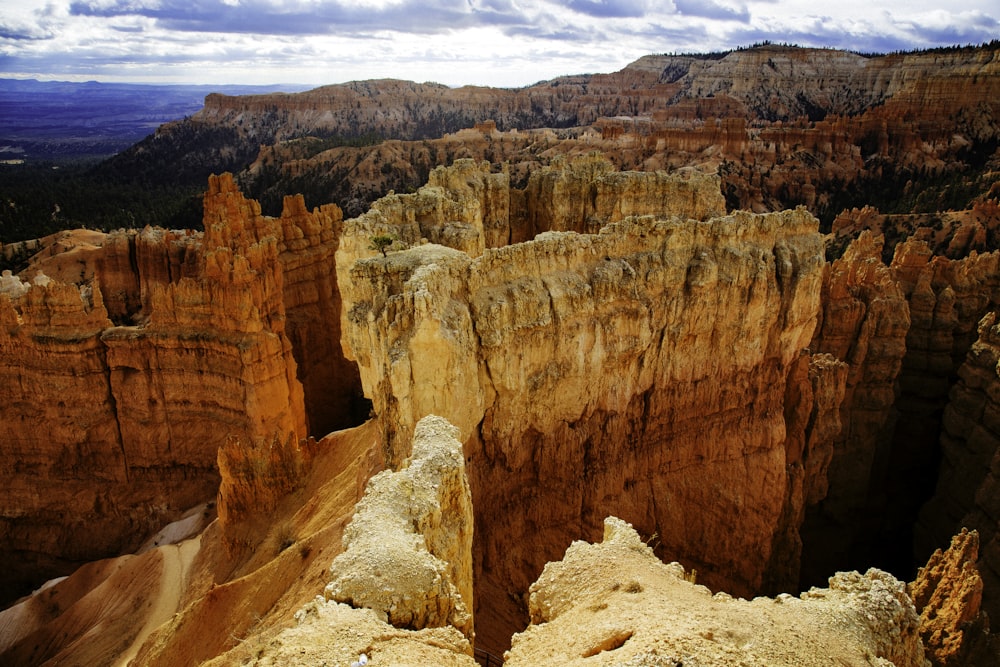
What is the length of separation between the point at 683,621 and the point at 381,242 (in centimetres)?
992

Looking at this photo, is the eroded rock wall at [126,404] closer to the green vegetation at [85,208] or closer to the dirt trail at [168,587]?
the dirt trail at [168,587]

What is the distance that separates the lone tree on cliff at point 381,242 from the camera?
550 inches

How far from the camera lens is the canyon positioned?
8195mm

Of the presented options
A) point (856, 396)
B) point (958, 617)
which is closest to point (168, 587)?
point (958, 617)

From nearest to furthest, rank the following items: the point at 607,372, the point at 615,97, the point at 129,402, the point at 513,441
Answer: the point at 513,441
the point at 607,372
the point at 129,402
the point at 615,97

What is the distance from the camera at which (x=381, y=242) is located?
14141 millimetres

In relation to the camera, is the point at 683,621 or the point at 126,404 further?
the point at 126,404

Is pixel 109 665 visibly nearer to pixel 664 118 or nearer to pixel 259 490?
pixel 259 490

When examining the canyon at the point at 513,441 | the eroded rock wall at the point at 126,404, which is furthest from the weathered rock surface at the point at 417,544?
the eroded rock wall at the point at 126,404

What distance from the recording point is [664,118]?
360 ft

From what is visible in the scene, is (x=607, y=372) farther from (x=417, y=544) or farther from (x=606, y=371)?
(x=417, y=544)

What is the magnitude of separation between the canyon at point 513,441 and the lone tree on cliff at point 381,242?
69 mm

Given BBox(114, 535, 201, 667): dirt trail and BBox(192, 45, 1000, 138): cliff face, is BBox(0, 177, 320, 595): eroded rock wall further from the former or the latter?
BBox(192, 45, 1000, 138): cliff face

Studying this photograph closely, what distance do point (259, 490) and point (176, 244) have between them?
65.1ft
